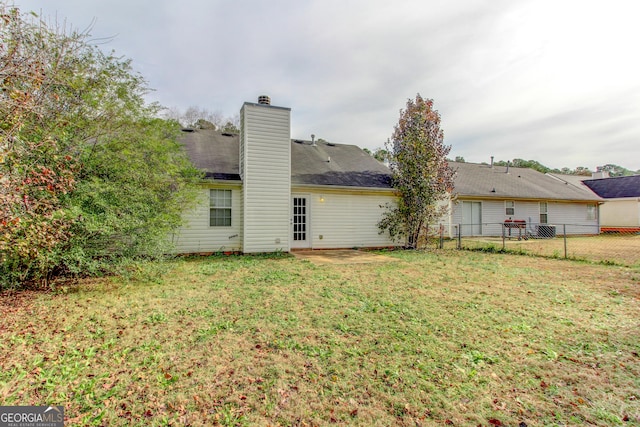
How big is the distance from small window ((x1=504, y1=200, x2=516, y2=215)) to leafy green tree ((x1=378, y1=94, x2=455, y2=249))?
854 centimetres

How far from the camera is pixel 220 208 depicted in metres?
10.3

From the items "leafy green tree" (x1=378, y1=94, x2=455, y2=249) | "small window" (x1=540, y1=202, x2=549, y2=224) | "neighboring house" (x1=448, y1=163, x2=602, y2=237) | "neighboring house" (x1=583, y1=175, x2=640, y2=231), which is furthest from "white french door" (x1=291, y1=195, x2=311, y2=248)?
"neighboring house" (x1=583, y1=175, x2=640, y2=231)

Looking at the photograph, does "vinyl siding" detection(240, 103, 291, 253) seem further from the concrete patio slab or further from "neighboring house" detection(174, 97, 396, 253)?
the concrete patio slab

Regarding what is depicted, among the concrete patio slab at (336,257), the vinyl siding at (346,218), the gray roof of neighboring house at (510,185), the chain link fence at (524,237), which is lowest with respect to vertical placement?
the concrete patio slab at (336,257)

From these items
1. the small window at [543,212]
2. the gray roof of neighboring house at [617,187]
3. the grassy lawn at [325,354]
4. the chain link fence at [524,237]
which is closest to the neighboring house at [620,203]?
the gray roof of neighboring house at [617,187]

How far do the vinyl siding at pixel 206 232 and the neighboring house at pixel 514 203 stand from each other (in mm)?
11572

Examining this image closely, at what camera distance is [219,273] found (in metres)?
7.11

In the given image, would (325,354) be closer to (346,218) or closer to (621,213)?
(346,218)

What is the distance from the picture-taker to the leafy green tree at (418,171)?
11.4 metres

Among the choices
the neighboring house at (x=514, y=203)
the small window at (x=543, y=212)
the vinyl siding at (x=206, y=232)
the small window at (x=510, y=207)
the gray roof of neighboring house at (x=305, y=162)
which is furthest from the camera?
the small window at (x=543, y=212)

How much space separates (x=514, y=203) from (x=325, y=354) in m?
19.1

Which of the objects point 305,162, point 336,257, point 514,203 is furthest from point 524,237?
point 305,162

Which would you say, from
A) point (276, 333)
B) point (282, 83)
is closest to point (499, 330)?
point (276, 333)

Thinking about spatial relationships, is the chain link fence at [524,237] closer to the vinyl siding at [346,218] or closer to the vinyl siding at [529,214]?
the vinyl siding at [529,214]
